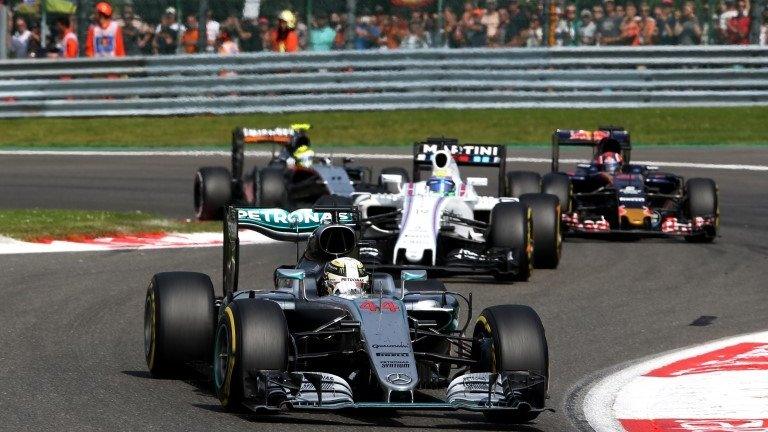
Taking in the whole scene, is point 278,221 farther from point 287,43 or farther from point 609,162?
point 287,43

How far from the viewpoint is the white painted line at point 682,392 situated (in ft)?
29.6

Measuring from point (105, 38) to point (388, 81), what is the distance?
518 centimetres

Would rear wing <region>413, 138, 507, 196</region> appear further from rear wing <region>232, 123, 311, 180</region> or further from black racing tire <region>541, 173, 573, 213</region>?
rear wing <region>232, 123, 311, 180</region>

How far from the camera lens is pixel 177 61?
2906cm

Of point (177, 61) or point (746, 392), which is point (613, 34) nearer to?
point (177, 61)

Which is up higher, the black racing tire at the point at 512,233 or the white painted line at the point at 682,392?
the black racing tire at the point at 512,233

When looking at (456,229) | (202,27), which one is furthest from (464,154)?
(202,27)

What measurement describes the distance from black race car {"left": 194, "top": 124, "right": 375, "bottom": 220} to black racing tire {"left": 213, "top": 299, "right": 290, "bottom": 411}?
10.3 meters

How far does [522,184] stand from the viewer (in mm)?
18781

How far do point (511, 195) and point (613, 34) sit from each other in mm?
11157

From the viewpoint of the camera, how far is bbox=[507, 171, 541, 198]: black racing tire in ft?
61.5

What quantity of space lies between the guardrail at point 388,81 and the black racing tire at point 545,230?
13.0 metres

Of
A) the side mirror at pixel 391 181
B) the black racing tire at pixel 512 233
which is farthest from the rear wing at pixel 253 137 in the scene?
the black racing tire at pixel 512 233

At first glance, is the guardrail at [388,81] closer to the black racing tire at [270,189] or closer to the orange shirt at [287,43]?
the orange shirt at [287,43]
